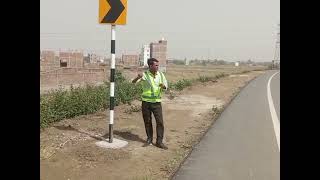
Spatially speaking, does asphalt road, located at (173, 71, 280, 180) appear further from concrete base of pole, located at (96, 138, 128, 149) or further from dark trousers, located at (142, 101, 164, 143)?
concrete base of pole, located at (96, 138, 128, 149)

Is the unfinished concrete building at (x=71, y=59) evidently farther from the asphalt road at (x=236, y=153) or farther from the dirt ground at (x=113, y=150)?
the asphalt road at (x=236, y=153)

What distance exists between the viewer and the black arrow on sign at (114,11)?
30.0 ft

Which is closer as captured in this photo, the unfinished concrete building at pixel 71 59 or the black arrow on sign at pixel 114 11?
the black arrow on sign at pixel 114 11

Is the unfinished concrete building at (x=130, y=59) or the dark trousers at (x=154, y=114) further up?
the unfinished concrete building at (x=130, y=59)

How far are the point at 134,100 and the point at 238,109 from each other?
384cm

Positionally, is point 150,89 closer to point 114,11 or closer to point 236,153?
point 114,11

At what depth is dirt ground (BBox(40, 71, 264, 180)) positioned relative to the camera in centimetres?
741

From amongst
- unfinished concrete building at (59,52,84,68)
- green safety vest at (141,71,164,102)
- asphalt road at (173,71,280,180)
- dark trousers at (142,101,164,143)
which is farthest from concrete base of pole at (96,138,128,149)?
unfinished concrete building at (59,52,84,68)

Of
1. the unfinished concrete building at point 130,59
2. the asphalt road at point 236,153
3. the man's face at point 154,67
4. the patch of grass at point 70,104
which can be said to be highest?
the unfinished concrete building at point 130,59

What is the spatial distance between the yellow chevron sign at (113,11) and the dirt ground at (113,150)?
246 centimetres

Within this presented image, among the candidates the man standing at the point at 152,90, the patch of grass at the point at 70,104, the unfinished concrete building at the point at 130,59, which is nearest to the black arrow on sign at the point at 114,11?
the man standing at the point at 152,90

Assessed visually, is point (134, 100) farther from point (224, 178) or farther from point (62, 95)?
point (224, 178)
